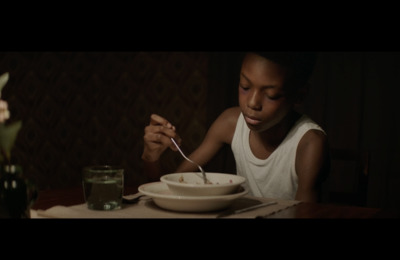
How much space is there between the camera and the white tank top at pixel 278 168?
4.86ft

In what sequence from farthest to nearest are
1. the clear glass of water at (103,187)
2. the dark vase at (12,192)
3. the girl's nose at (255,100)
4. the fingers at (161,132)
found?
the girl's nose at (255,100) < the fingers at (161,132) < the clear glass of water at (103,187) < the dark vase at (12,192)

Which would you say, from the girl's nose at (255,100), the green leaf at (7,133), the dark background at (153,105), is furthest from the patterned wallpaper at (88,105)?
the green leaf at (7,133)

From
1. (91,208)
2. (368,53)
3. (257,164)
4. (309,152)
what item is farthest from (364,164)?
(91,208)

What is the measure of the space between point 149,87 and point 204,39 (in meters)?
1.23

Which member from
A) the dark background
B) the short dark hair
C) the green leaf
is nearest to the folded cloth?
the green leaf

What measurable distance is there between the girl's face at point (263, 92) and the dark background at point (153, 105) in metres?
0.52

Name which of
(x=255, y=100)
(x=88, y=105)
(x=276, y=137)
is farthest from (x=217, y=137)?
(x=88, y=105)

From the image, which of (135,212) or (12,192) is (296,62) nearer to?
(135,212)

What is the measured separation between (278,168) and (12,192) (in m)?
0.90

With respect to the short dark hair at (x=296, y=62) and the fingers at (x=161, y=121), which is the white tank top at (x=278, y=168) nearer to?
the short dark hair at (x=296, y=62)

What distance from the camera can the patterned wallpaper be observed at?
2666 mm

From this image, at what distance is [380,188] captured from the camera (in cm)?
193

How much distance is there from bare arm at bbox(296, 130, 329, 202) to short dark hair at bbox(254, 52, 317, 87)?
0.59ft

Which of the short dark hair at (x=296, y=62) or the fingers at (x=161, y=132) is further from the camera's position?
the short dark hair at (x=296, y=62)
